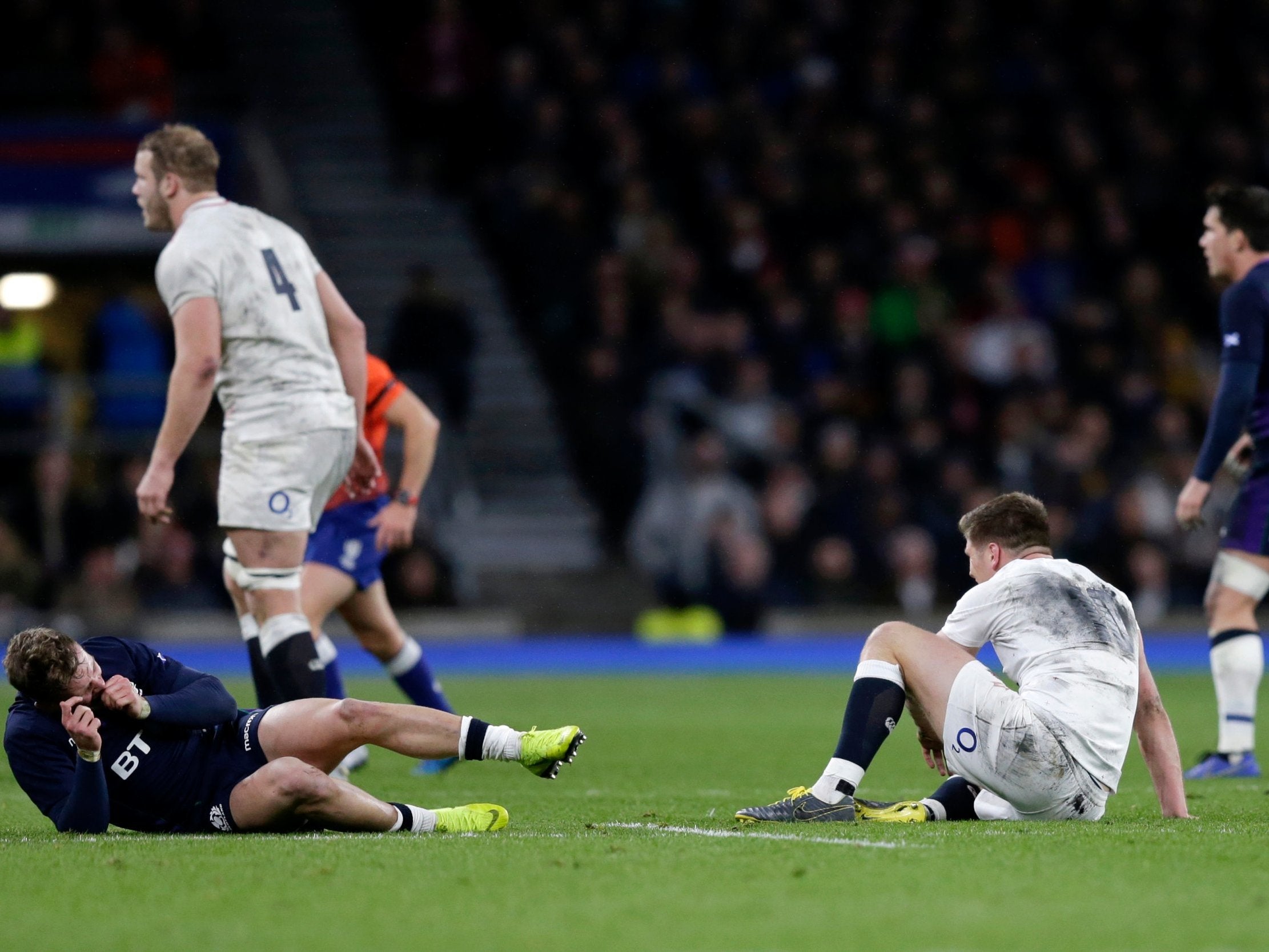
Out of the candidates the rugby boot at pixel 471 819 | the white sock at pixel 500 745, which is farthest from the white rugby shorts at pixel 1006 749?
the rugby boot at pixel 471 819

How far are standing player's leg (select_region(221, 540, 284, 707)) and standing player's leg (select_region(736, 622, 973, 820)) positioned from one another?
7.46 ft

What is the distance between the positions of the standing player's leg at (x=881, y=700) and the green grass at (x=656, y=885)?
17 centimetres

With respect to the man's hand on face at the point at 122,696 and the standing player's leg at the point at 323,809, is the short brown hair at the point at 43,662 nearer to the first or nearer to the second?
the man's hand on face at the point at 122,696

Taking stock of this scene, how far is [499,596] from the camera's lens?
18.8 metres

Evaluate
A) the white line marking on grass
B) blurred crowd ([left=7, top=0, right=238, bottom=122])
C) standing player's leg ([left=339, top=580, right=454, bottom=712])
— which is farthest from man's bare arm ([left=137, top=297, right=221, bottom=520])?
blurred crowd ([left=7, top=0, right=238, bottom=122])

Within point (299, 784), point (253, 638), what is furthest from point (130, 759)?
point (253, 638)

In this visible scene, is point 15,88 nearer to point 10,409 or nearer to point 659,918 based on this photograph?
point 10,409

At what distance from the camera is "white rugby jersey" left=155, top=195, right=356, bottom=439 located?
7.38 meters

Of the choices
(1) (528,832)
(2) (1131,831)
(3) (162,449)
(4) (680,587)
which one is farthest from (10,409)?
(2) (1131,831)

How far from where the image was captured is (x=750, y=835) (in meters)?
5.98

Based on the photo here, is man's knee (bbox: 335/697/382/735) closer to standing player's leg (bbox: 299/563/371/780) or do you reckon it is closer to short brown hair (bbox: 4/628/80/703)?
short brown hair (bbox: 4/628/80/703)

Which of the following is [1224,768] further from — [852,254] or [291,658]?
[852,254]

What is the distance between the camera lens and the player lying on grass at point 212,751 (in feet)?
19.5

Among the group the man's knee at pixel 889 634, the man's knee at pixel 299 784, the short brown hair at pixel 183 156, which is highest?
the short brown hair at pixel 183 156
